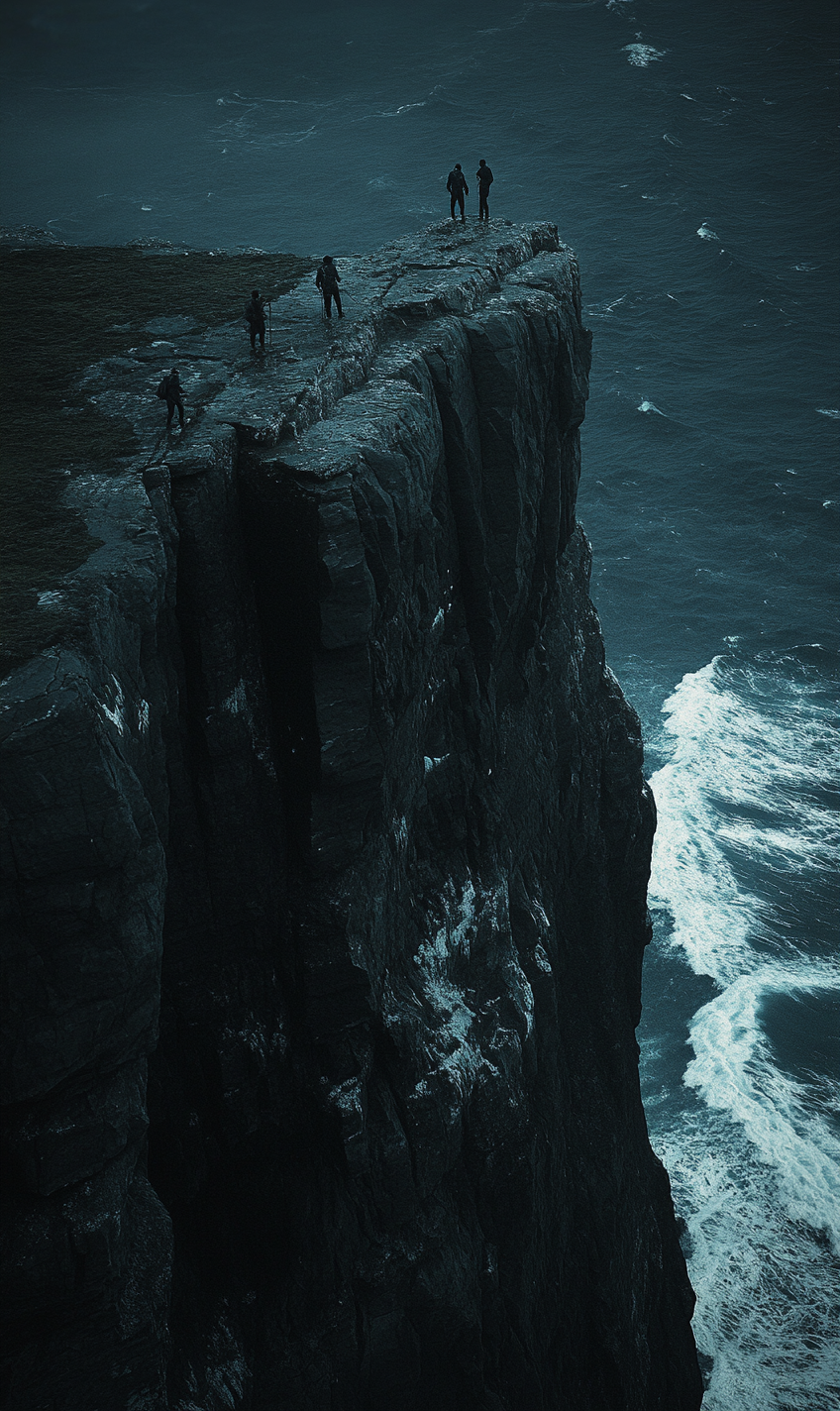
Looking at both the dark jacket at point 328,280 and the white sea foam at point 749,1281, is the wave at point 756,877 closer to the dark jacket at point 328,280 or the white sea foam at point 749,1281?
the white sea foam at point 749,1281

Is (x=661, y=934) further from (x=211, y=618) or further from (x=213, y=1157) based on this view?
(x=211, y=618)

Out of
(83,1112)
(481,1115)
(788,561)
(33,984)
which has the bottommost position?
(788,561)

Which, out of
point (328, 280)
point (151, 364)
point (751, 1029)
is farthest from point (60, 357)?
point (751, 1029)

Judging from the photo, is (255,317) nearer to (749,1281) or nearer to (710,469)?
(749,1281)

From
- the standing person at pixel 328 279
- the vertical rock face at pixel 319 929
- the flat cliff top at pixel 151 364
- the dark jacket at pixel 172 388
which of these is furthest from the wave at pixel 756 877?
the dark jacket at pixel 172 388

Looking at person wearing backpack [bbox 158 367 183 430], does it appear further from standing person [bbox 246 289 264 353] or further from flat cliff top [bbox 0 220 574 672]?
standing person [bbox 246 289 264 353]

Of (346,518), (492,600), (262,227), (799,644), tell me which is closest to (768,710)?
(799,644)

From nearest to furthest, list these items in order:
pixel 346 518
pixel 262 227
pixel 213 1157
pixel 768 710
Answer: pixel 346 518 < pixel 213 1157 < pixel 768 710 < pixel 262 227
